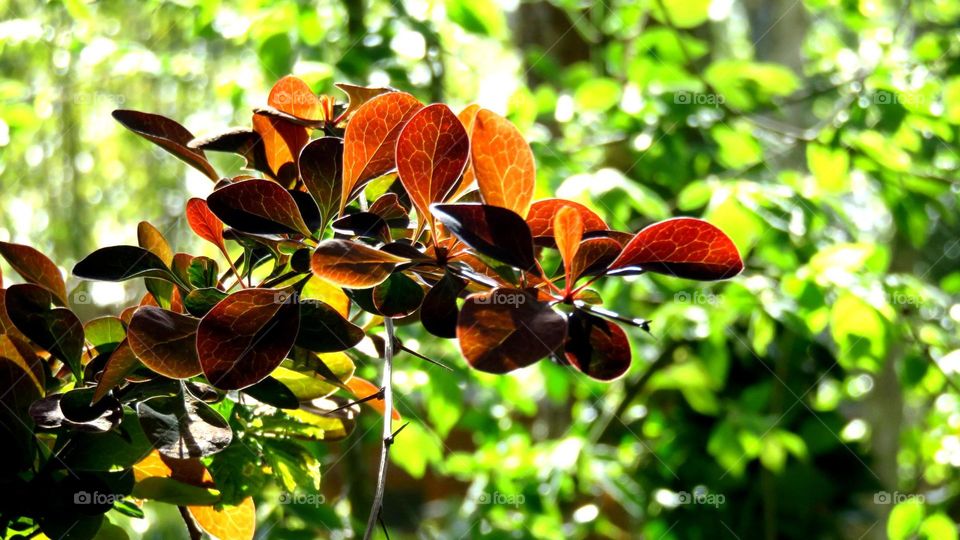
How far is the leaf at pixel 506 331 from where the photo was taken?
0.29 metres

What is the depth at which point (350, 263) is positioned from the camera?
0.32 metres

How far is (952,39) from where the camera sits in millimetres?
1390

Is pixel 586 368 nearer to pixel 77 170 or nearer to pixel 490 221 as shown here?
pixel 490 221

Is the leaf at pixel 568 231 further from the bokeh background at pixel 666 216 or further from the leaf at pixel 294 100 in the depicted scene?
the bokeh background at pixel 666 216

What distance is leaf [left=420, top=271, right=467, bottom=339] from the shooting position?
0.35 m

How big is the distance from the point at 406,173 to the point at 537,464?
1.06 meters

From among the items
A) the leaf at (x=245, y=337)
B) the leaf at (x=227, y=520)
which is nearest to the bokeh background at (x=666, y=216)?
the leaf at (x=227, y=520)

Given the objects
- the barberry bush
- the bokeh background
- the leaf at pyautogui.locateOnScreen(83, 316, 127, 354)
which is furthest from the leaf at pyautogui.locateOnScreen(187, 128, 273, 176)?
the bokeh background

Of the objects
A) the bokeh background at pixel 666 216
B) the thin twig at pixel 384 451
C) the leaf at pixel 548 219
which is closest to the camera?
the thin twig at pixel 384 451

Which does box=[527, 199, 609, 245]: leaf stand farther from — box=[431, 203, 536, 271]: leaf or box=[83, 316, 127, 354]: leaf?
box=[83, 316, 127, 354]: leaf

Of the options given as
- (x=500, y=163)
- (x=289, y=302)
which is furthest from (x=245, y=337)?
(x=500, y=163)

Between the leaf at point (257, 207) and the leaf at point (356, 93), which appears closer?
the leaf at point (257, 207)

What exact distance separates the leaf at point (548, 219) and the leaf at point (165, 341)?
15cm

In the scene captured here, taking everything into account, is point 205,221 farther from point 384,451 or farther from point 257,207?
point 384,451
